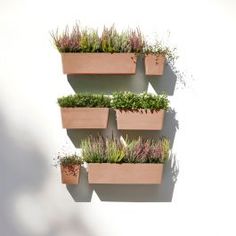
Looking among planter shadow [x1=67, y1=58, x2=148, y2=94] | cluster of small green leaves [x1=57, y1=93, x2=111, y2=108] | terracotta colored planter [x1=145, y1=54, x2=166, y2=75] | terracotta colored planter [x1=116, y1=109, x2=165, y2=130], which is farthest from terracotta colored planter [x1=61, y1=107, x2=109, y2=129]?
terracotta colored planter [x1=145, y1=54, x2=166, y2=75]

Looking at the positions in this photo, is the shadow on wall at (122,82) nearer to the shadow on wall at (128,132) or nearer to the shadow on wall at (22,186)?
the shadow on wall at (128,132)

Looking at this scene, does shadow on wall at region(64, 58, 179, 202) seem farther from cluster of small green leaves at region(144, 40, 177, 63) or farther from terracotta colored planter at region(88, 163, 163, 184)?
terracotta colored planter at region(88, 163, 163, 184)

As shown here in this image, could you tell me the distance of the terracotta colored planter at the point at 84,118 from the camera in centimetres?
305

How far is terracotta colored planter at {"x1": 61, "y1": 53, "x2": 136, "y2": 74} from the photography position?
306 cm

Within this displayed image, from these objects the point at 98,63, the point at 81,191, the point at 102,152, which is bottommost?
the point at 81,191

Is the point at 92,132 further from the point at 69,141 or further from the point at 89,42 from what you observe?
the point at 89,42

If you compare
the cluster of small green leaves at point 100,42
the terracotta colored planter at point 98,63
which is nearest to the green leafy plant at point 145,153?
the terracotta colored planter at point 98,63

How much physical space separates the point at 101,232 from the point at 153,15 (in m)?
1.37

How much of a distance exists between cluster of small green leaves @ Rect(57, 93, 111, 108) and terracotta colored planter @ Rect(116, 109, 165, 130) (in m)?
0.15

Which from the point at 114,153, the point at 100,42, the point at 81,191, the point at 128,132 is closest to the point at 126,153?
the point at 114,153

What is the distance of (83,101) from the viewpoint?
306 cm

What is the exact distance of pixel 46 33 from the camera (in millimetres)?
3240

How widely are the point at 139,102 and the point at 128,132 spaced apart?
0.87 feet

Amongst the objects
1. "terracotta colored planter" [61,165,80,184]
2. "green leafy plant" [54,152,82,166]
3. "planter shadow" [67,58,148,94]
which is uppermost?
"planter shadow" [67,58,148,94]
